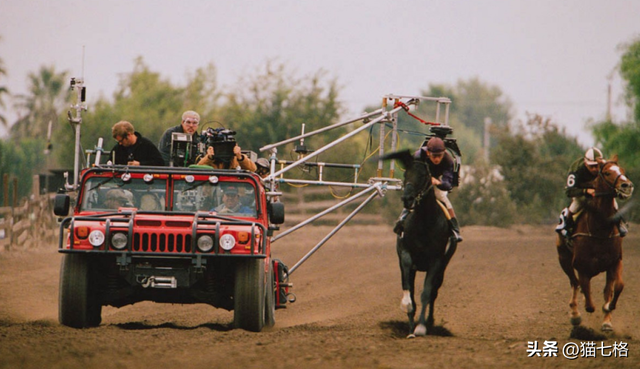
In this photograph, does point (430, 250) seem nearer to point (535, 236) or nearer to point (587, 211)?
point (587, 211)

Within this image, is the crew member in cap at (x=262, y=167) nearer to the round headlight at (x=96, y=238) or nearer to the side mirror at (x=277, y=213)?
the side mirror at (x=277, y=213)

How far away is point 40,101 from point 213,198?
97549 mm

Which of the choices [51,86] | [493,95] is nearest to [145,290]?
[51,86]

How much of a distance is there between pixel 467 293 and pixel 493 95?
138246 millimetres

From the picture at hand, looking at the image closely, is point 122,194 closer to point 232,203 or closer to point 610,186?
point 232,203

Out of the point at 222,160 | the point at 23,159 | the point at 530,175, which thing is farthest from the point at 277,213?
the point at 23,159

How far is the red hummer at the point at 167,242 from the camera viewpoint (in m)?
11.5

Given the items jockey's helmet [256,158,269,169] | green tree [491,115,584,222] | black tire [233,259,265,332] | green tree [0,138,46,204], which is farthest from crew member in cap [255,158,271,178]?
green tree [0,138,46,204]

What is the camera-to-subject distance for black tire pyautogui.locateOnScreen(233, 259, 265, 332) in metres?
11.7

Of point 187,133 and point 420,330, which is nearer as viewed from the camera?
point 420,330

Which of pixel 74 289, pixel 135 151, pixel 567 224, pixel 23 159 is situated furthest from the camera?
pixel 23 159

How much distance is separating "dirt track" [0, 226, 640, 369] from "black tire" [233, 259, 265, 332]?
0.26 meters

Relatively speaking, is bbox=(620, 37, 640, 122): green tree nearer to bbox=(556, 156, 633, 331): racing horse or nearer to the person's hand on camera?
bbox=(556, 156, 633, 331): racing horse

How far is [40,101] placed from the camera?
4176 inches
